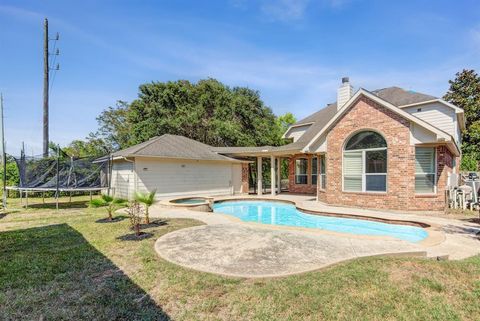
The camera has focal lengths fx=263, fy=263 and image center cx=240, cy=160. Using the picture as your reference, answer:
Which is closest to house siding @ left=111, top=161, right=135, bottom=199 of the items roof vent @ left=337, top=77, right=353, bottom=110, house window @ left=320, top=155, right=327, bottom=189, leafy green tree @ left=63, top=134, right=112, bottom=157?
house window @ left=320, top=155, right=327, bottom=189

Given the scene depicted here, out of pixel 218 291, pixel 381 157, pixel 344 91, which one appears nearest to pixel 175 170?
pixel 344 91

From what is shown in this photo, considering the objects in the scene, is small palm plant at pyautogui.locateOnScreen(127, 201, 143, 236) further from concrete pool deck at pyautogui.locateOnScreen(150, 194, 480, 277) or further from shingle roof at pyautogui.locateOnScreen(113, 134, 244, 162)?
shingle roof at pyautogui.locateOnScreen(113, 134, 244, 162)

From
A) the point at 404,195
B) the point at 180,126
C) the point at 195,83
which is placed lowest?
the point at 404,195

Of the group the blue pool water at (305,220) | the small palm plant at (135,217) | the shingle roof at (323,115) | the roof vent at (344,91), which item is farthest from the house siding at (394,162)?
the small palm plant at (135,217)

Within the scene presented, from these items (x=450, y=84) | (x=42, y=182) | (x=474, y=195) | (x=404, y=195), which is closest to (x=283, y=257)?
(x=404, y=195)

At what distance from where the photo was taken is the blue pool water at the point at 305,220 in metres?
9.02

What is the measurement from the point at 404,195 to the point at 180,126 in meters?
22.6

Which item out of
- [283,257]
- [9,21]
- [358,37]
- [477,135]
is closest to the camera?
[283,257]

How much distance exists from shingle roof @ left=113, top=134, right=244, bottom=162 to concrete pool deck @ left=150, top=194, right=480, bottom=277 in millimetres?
9238

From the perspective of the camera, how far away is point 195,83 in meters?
31.1

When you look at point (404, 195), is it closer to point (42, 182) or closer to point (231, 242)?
point (231, 242)

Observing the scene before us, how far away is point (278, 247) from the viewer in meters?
6.27

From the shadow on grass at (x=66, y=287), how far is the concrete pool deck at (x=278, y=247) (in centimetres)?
131

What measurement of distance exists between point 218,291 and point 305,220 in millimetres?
8249
